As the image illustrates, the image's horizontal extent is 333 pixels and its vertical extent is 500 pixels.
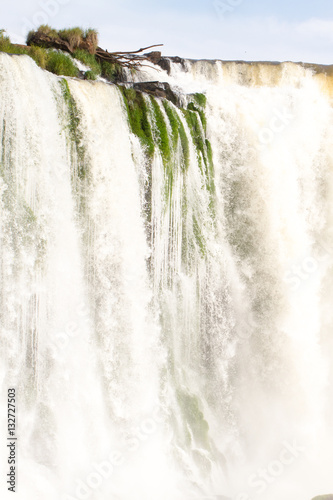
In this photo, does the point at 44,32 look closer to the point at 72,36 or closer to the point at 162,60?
the point at 72,36

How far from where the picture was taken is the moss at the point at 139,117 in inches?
391

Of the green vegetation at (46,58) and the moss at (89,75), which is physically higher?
the green vegetation at (46,58)

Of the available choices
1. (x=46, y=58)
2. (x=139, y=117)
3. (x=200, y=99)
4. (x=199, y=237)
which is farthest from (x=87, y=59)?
(x=199, y=237)

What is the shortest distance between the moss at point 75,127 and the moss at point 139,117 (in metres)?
1.07

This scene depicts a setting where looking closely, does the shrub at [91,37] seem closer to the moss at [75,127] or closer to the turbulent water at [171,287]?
the turbulent water at [171,287]

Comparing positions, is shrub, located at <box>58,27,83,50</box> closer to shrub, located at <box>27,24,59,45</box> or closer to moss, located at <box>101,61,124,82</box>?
shrub, located at <box>27,24,59,45</box>

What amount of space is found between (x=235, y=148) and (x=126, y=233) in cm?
364

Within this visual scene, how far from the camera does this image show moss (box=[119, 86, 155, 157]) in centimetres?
993

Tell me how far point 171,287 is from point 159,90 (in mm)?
3803

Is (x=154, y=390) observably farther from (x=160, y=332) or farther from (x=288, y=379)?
(x=288, y=379)

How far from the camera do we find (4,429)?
339 inches

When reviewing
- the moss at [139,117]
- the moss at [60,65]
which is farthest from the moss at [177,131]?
the moss at [60,65]

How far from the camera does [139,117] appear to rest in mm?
10070

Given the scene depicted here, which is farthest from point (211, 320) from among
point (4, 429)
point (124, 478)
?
point (4, 429)
